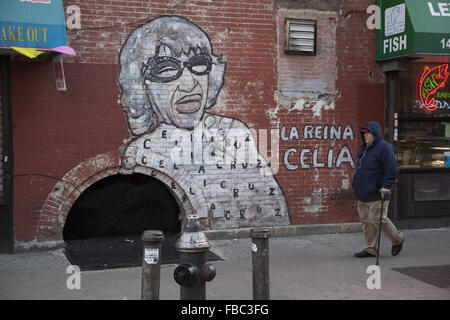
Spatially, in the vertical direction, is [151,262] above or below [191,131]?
below

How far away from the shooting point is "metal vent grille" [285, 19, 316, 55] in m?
9.12

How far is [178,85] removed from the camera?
868 centimetres

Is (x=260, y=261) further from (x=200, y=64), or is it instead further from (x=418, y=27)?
(x=418, y=27)

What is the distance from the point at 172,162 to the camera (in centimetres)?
866

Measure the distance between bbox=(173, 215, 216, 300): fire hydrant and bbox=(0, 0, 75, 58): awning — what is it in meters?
3.46

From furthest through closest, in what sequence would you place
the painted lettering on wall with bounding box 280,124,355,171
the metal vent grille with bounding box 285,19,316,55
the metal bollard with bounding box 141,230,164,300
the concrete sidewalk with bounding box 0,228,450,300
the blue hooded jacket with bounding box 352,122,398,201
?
the painted lettering on wall with bounding box 280,124,355,171 → the metal vent grille with bounding box 285,19,316,55 → the blue hooded jacket with bounding box 352,122,398,201 → the concrete sidewalk with bounding box 0,228,450,300 → the metal bollard with bounding box 141,230,164,300

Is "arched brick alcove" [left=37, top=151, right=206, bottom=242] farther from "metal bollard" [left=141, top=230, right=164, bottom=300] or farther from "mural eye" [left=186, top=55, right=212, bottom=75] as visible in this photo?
"metal bollard" [left=141, top=230, right=164, bottom=300]

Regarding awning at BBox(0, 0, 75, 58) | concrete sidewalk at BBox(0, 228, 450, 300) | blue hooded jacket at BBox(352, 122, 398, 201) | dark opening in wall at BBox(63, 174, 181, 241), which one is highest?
awning at BBox(0, 0, 75, 58)

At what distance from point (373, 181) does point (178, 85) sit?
3303 millimetres

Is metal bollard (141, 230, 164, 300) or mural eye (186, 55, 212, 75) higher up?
mural eye (186, 55, 212, 75)

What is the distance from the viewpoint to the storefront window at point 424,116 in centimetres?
980

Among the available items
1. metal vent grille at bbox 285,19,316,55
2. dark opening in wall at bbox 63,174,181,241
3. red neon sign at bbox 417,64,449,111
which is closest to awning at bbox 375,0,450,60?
red neon sign at bbox 417,64,449,111

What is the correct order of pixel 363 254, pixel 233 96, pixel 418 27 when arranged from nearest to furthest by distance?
pixel 363 254 → pixel 418 27 → pixel 233 96

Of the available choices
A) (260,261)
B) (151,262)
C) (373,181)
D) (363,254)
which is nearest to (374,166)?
(373,181)
